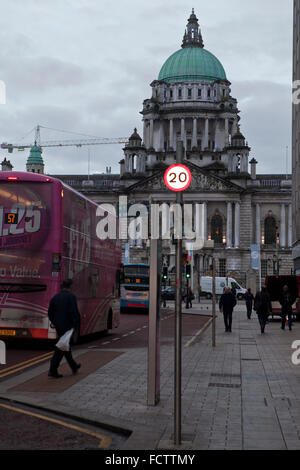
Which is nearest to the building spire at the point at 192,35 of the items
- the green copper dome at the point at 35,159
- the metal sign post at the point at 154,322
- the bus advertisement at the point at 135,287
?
the green copper dome at the point at 35,159

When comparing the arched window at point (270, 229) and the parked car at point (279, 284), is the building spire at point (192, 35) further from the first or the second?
the parked car at point (279, 284)

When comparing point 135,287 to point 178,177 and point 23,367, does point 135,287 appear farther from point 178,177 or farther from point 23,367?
point 178,177

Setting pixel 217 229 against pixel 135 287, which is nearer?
pixel 135 287

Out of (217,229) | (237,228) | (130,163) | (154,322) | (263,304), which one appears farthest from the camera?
(130,163)

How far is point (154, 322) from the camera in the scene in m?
10.7

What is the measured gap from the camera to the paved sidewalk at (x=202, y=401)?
832 cm

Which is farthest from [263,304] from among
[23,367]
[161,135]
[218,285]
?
[161,135]

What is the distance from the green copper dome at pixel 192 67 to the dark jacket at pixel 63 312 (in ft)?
335

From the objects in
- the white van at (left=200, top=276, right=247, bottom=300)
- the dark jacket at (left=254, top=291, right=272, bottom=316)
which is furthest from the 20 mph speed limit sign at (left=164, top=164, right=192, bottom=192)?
the white van at (left=200, top=276, right=247, bottom=300)

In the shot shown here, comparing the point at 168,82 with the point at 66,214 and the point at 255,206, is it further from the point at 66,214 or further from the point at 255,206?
the point at 66,214

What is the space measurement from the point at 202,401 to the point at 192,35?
12015cm

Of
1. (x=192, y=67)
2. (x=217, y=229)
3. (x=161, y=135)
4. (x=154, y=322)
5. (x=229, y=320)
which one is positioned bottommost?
(x=229, y=320)

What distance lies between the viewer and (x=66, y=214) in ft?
61.5
